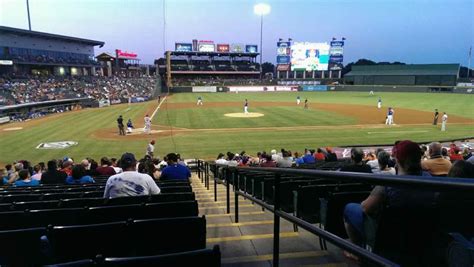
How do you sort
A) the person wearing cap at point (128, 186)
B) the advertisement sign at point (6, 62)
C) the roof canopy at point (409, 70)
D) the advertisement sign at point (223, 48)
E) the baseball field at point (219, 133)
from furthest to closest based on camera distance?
the advertisement sign at point (223, 48), the roof canopy at point (409, 70), the advertisement sign at point (6, 62), the baseball field at point (219, 133), the person wearing cap at point (128, 186)

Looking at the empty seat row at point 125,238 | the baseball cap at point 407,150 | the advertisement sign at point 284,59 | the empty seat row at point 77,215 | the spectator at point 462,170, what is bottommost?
the empty seat row at point 77,215

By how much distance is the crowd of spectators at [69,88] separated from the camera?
4906 cm

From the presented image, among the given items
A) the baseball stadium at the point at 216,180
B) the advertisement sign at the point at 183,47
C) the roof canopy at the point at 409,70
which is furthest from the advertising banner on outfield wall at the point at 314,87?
the advertisement sign at the point at 183,47

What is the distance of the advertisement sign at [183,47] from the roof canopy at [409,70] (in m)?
55.5

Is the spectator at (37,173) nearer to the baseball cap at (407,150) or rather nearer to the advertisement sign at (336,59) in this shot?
the baseball cap at (407,150)

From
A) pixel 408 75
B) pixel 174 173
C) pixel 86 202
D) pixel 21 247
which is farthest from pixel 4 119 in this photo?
pixel 408 75

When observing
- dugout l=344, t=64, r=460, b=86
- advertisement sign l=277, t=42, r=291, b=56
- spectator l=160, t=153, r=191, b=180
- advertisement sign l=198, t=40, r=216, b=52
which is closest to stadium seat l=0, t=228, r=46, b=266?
spectator l=160, t=153, r=191, b=180

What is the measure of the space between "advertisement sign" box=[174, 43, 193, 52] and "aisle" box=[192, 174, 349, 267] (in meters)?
119

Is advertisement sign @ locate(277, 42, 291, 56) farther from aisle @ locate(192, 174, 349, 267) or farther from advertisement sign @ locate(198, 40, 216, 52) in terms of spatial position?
aisle @ locate(192, 174, 349, 267)

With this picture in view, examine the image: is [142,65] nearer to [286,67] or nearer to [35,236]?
[286,67]

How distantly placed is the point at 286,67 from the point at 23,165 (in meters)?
100

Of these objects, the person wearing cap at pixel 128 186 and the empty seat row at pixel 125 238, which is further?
the person wearing cap at pixel 128 186

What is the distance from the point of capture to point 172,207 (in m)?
3.78

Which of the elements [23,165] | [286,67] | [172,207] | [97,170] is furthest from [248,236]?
[286,67]
